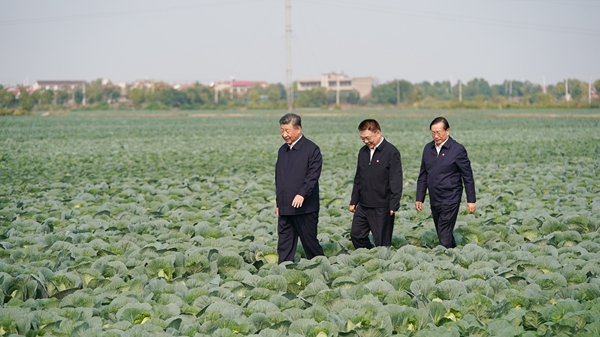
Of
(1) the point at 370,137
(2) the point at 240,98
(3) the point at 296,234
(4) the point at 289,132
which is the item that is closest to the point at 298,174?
(4) the point at 289,132

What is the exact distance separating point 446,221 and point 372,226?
74 cm

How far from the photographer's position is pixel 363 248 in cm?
699

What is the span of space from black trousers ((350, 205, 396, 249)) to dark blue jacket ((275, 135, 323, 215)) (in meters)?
0.72

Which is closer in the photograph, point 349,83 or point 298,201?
point 298,201

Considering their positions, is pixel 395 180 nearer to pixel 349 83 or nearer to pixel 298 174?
pixel 298 174

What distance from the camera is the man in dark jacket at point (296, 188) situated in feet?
21.1

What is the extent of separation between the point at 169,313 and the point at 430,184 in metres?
3.18

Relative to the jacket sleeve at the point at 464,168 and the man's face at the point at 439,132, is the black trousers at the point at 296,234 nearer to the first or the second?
the man's face at the point at 439,132

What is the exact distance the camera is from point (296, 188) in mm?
6492

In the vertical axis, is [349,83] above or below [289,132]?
above

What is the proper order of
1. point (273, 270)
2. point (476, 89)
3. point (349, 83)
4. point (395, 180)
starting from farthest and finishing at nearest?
point (476, 89) → point (349, 83) → point (395, 180) → point (273, 270)

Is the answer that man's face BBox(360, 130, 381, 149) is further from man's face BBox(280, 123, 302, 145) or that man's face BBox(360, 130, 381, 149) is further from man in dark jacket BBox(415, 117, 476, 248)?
man's face BBox(280, 123, 302, 145)

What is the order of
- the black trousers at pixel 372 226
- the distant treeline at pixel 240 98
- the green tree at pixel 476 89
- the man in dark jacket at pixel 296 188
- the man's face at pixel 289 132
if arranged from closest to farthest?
1. the man's face at pixel 289 132
2. the man in dark jacket at pixel 296 188
3. the black trousers at pixel 372 226
4. the distant treeline at pixel 240 98
5. the green tree at pixel 476 89

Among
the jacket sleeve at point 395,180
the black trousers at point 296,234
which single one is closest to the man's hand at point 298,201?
the black trousers at point 296,234
